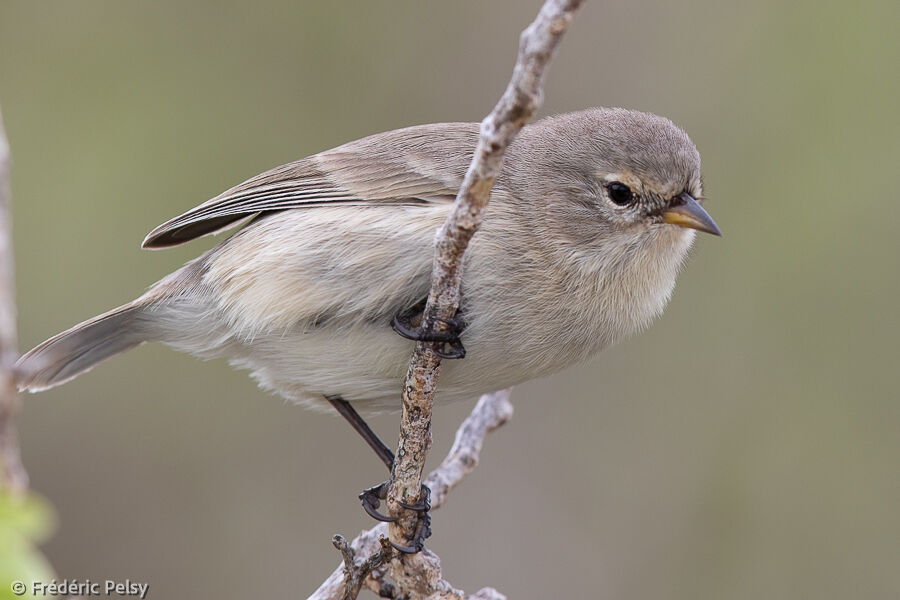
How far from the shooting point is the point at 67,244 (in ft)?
22.4

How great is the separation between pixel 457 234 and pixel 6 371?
1604 millimetres

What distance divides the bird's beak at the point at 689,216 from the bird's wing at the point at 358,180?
0.88m

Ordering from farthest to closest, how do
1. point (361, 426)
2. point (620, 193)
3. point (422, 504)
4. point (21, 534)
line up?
point (361, 426) → point (620, 193) → point (422, 504) → point (21, 534)

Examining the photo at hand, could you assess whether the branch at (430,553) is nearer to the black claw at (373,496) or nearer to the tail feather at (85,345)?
the black claw at (373,496)

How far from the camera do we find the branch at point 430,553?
11.1 ft

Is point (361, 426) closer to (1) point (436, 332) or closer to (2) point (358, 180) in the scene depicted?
(2) point (358, 180)

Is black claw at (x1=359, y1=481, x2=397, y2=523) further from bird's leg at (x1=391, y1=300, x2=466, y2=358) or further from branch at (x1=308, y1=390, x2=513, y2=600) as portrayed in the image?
bird's leg at (x1=391, y1=300, x2=466, y2=358)

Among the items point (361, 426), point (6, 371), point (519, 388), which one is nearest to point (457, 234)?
point (6, 371)

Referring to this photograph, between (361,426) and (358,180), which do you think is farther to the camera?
(361,426)

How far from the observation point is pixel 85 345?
4.51m

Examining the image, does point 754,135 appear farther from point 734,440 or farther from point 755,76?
point 734,440

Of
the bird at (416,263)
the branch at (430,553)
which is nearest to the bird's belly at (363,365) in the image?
the bird at (416,263)

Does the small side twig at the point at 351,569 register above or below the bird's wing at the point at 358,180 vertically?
below

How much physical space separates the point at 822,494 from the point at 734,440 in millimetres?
727
